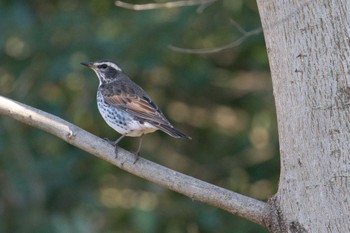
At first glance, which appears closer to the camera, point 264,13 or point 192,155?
point 264,13

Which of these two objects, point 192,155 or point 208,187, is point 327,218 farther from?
point 192,155

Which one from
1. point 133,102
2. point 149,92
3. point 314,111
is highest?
point 314,111

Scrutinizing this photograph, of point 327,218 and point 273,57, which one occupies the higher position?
point 273,57

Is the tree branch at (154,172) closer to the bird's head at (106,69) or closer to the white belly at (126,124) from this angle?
the white belly at (126,124)

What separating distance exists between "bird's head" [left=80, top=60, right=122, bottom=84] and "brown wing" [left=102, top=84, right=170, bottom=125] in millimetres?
388

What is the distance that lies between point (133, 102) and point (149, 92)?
262cm

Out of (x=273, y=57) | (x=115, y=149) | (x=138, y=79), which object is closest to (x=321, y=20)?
(x=273, y=57)

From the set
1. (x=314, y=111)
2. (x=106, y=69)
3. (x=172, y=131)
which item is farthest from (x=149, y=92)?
(x=314, y=111)

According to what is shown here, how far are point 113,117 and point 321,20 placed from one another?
109 inches

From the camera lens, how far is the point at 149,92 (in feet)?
30.6

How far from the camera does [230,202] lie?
4.41m

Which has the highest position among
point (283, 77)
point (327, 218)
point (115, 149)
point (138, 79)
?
point (283, 77)

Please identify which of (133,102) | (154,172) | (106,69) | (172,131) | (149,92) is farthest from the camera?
(149,92)

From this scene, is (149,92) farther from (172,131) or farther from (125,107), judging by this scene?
(172,131)
